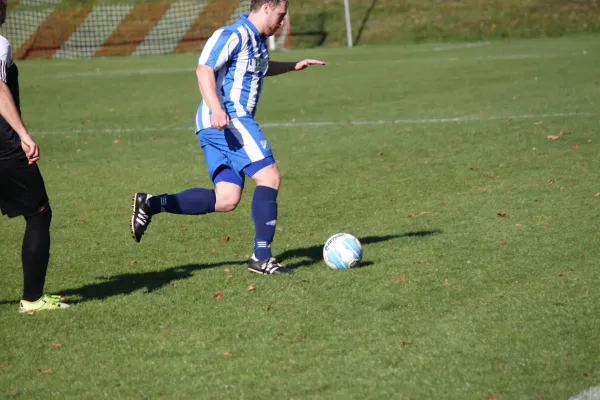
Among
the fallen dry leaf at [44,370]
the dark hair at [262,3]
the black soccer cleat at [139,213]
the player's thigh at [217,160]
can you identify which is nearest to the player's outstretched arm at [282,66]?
the dark hair at [262,3]

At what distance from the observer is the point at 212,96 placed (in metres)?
6.39

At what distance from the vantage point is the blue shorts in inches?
262

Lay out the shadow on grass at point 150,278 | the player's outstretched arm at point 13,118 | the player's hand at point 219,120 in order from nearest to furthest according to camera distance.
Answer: the player's outstretched arm at point 13,118, the player's hand at point 219,120, the shadow on grass at point 150,278

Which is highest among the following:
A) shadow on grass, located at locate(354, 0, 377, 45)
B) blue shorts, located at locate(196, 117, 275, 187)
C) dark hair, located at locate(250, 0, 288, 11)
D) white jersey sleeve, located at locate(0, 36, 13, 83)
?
white jersey sleeve, located at locate(0, 36, 13, 83)

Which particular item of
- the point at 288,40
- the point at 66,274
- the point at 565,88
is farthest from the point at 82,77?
the point at 66,274

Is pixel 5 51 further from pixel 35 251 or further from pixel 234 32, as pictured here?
pixel 234 32

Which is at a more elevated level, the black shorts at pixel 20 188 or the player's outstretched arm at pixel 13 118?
the player's outstretched arm at pixel 13 118

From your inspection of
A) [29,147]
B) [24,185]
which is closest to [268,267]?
[24,185]

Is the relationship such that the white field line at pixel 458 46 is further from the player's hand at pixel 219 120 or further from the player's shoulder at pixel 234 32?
the player's hand at pixel 219 120

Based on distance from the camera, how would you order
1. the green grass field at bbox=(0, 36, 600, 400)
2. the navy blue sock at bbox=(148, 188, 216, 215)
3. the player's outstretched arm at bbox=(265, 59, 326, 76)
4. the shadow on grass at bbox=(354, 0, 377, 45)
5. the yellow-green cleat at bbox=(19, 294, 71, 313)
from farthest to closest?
the shadow on grass at bbox=(354, 0, 377, 45), the player's outstretched arm at bbox=(265, 59, 326, 76), the navy blue sock at bbox=(148, 188, 216, 215), the yellow-green cleat at bbox=(19, 294, 71, 313), the green grass field at bbox=(0, 36, 600, 400)

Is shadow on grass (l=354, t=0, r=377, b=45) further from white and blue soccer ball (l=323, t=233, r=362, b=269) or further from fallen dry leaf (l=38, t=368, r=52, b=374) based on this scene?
fallen dry leaf (l=38, t=368, r=52, b=374)

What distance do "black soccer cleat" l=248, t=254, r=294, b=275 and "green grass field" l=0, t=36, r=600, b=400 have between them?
4.5 inches

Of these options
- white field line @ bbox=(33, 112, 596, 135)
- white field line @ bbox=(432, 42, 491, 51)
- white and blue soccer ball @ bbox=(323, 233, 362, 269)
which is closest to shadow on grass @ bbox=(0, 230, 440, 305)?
white and blue soccer ball @ bbox=(323, 233, 362, 269)

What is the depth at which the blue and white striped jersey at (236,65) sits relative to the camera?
654 cm
